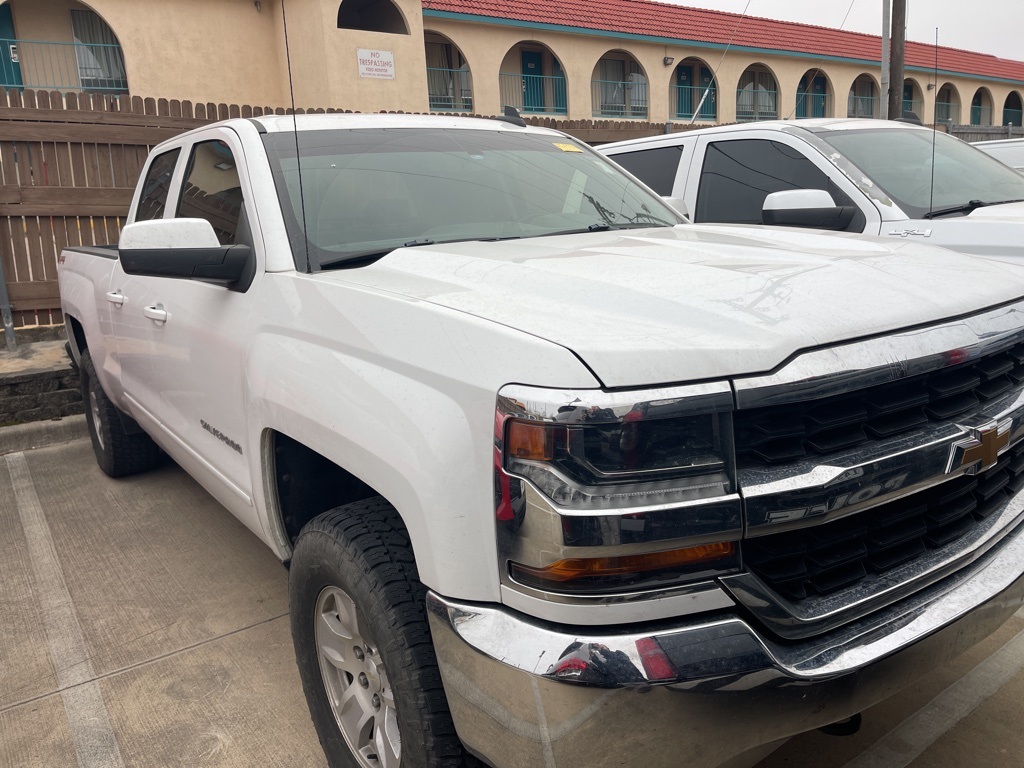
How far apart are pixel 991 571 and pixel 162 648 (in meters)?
2.79

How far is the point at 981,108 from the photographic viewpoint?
32.5 metres

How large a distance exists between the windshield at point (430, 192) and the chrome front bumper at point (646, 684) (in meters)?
1.38

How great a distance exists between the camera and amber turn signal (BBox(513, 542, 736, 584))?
1502mm

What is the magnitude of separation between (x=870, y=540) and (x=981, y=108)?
1459 inches

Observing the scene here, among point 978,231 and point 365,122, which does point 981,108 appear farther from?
point 365,122

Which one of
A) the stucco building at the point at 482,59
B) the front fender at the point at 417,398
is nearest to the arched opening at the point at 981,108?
the stucco building at the point at 482,59

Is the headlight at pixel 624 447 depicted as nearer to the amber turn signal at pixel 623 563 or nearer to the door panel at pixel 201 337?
the amber turn signal at pixel 623 563

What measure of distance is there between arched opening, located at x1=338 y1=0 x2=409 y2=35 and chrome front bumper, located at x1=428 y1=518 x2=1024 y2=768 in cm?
1729

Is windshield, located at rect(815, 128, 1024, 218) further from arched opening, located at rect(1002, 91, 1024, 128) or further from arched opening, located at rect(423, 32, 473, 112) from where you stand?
arched opening, located at rect(1002, 91, 1024, 128)

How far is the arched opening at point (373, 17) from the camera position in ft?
59.2

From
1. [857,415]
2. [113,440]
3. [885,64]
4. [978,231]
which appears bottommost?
[113,440]

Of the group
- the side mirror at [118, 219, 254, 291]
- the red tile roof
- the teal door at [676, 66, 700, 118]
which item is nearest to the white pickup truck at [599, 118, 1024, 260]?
the side mirror at [118, 219, 254, 291]

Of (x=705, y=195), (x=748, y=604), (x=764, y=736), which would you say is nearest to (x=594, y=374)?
(x=748, y=604)

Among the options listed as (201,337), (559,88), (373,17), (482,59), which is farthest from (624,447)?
(559,88)
